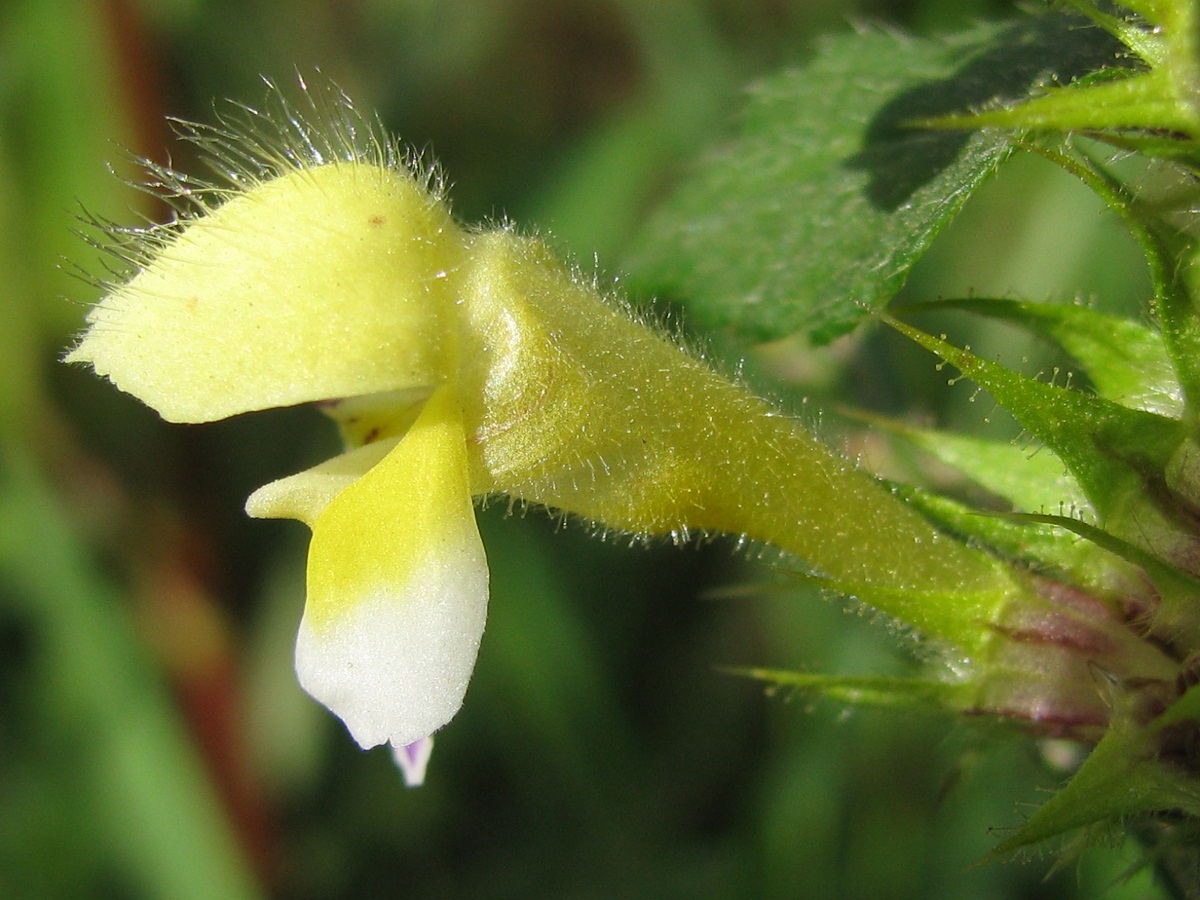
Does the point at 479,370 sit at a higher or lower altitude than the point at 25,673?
higher

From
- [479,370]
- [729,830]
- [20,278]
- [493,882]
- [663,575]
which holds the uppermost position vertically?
[479,370]

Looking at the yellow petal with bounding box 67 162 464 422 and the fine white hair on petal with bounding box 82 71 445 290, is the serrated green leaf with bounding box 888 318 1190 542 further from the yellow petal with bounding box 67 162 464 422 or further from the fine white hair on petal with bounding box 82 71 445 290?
the fine white hair on petal with bounding box 82 71 445 290

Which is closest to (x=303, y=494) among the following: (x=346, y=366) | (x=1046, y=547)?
(x=346, y=366)

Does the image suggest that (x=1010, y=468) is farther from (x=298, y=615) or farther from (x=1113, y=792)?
(x=298, y=615)

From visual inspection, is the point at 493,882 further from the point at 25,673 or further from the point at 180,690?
the point at 25,673

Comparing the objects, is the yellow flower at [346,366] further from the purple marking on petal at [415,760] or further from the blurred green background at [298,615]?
the blurred green background at [298,615]

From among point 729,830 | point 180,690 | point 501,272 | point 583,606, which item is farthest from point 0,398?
point 501,272

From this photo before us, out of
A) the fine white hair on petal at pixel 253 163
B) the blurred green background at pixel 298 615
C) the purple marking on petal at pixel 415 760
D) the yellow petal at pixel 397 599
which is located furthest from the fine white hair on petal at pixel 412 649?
the blurred green background at pixel 298 615

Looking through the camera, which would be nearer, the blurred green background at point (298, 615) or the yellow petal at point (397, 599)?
the yellow petal at point (397, 599)
